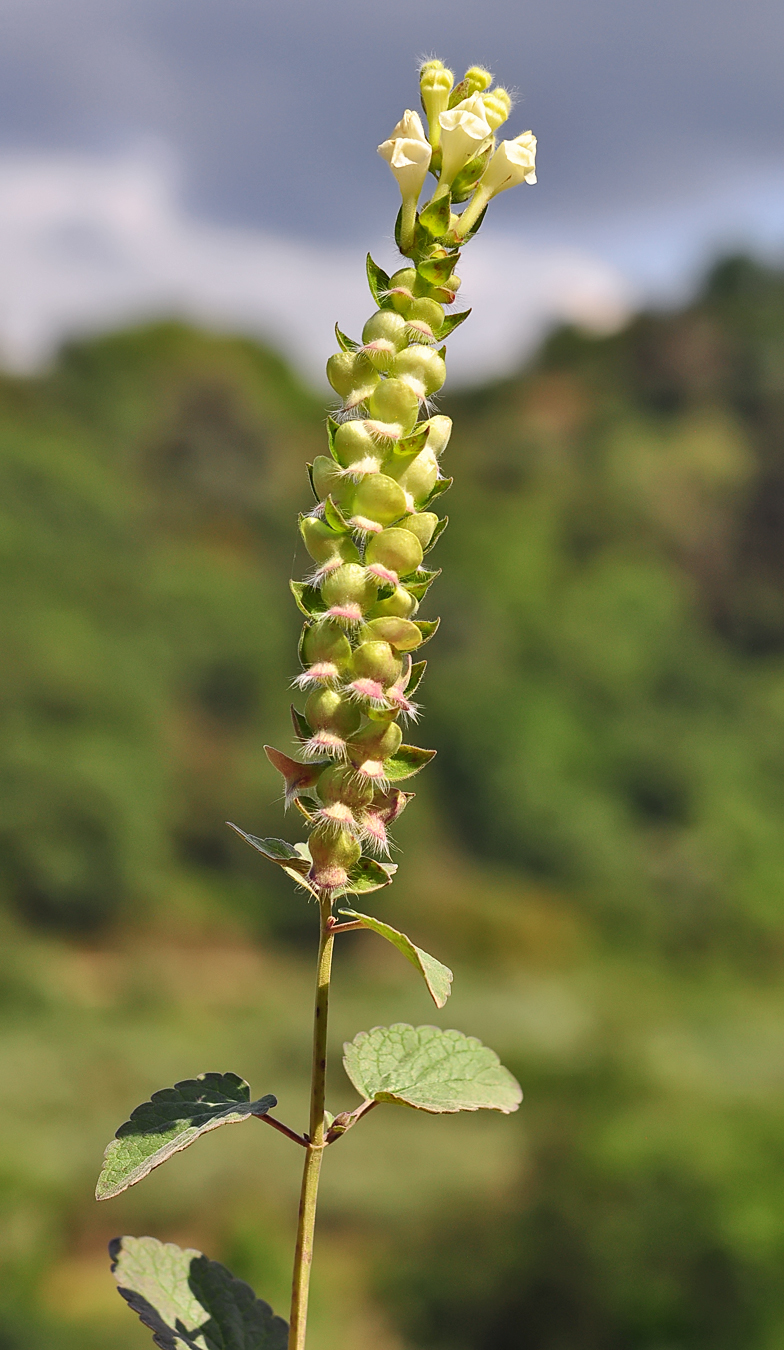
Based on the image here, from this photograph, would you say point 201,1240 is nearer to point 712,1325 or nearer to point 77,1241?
point 77,1241

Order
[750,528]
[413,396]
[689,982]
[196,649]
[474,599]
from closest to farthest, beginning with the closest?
[413,396] < [689,982] < [196,649] < [474,599] < [750,528]

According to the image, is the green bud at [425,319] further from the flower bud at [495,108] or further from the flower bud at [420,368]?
the flower bud at [495,108]

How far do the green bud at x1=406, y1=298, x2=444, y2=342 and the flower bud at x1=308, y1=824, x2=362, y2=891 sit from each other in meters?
0.45

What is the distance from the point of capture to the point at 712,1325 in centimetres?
720

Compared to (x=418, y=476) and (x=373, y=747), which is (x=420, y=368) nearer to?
(x=418, y=476)

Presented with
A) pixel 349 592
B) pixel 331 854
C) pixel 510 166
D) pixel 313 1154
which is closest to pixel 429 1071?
pixel 313 1154

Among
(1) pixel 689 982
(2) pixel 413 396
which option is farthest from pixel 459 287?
(1) pixel 689 982

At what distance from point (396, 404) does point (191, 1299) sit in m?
0.97

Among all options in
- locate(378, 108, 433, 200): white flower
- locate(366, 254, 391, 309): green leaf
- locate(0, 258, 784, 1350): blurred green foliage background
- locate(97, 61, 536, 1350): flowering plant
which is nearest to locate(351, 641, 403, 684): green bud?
locate(97, 61, 536, 1350): flowering plant

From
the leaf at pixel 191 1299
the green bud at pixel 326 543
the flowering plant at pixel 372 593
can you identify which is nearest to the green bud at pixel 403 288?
the flowering plant at pixel 372 593

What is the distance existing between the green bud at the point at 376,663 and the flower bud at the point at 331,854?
14 cm

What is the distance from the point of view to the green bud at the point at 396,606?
97cm

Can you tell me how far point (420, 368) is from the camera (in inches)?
38.3

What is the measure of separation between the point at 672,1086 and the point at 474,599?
11.6 m
